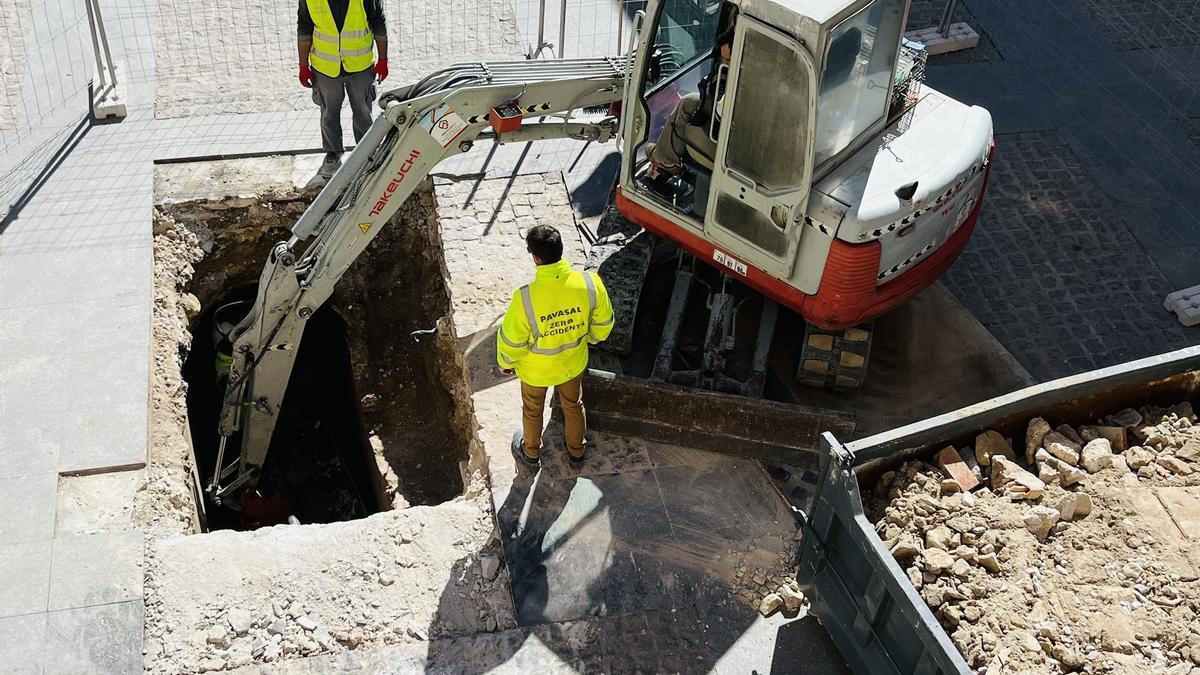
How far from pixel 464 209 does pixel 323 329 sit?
7.79 ft

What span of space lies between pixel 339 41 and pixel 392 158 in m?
2.23

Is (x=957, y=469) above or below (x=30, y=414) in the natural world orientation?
above

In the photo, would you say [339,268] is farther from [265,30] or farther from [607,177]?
[265,30]

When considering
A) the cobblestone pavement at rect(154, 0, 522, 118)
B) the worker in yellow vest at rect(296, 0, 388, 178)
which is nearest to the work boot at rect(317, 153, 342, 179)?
the worker in yellow vest at rect(296, 0, 388, 178)

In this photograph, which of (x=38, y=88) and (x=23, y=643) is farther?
(x=38, y=88)

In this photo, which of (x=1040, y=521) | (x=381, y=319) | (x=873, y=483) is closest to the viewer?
(x=1040, y=521)

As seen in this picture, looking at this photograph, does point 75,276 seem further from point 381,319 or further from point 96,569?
point 96,569

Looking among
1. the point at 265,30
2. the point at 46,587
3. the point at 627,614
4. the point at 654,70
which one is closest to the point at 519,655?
the point at 627,614

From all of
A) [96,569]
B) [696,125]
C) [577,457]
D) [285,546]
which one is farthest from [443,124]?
[96,569]

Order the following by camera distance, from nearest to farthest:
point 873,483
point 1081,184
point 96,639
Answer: point 873,483
point 96,639
point 1081,184

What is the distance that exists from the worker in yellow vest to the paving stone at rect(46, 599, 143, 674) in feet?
15.0

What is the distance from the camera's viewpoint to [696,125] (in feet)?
25.1

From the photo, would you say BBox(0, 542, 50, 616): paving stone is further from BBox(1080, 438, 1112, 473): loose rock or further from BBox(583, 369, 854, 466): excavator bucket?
BBox(1080, 438, 1112, 473): loose rock

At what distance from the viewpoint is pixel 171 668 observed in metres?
6.25
